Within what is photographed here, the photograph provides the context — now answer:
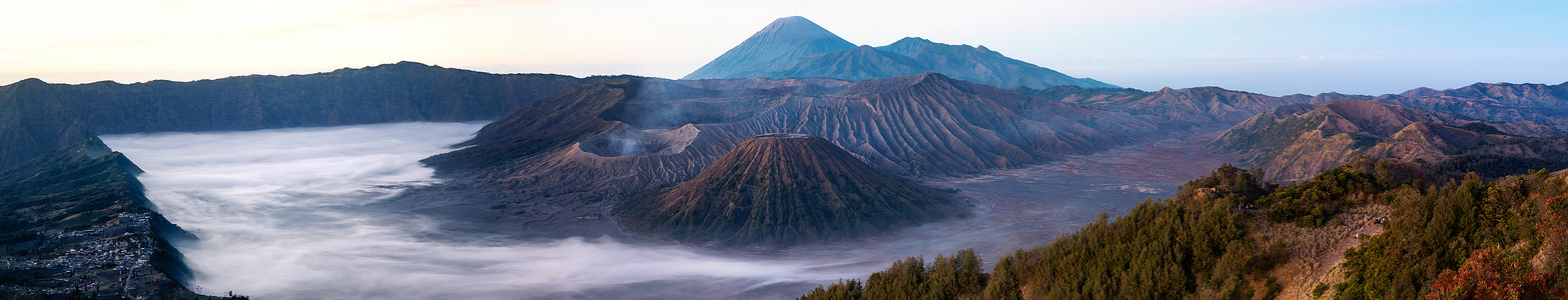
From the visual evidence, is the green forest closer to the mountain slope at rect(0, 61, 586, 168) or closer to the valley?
the valley

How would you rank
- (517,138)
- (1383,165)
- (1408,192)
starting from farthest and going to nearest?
1. (517,138)
2. (1383,165)
3. (1408,192)

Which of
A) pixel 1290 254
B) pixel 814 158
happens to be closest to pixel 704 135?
pixel 814 158

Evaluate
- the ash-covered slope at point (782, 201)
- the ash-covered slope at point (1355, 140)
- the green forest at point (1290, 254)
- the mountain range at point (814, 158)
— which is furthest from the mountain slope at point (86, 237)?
the ash-covered slope at point (1355, 140)

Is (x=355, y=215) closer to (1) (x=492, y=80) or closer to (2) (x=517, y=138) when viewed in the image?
(2) (x=517, y=138)

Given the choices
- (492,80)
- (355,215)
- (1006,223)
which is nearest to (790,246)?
(1006,223)

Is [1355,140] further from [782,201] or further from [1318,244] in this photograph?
[1318,244]

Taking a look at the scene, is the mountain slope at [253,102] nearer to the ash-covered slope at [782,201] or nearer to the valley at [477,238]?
the valley at [477,238]
